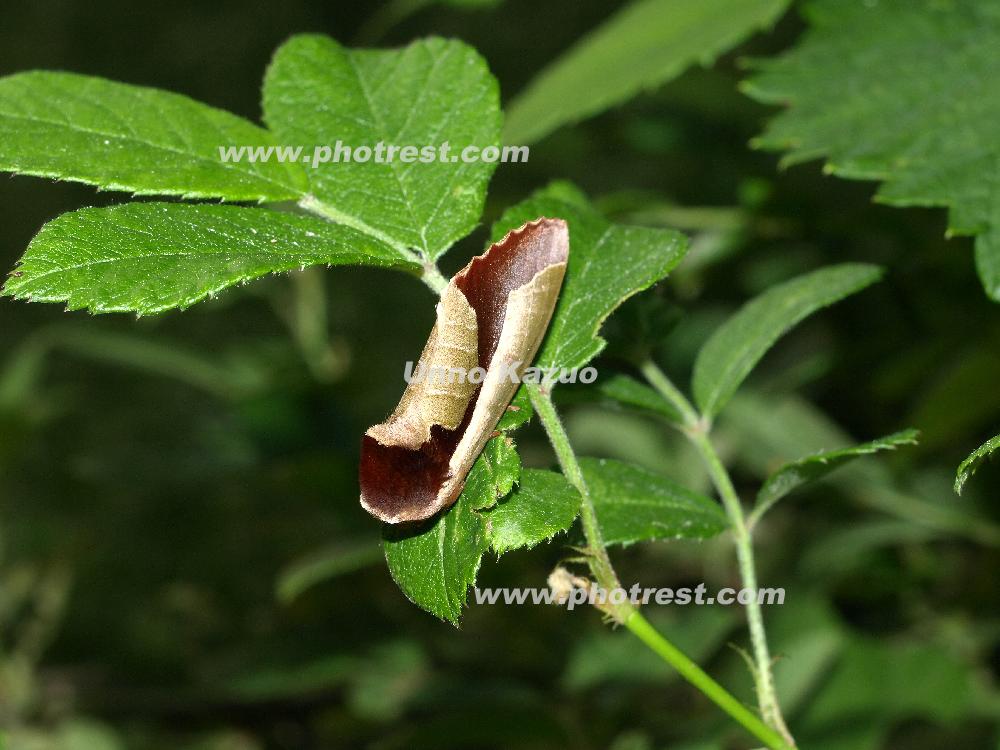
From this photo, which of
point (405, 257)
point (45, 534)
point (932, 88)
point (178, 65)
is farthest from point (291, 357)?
point (178, 65)

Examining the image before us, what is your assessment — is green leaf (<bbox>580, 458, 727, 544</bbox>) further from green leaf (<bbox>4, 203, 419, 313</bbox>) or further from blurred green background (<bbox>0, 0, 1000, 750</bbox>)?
blurred green background (<bbox>0, 0, 1000, 750</bbox>)

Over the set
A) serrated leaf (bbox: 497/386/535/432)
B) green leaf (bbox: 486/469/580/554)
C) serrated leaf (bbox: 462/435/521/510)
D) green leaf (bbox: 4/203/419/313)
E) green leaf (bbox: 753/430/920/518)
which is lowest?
green leaf (bbox: 753/430/920/518)

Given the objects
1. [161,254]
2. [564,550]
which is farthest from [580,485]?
[564,550]

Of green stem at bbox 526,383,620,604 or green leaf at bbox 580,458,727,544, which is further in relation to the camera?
green leaf at bbox 580,458,727,544

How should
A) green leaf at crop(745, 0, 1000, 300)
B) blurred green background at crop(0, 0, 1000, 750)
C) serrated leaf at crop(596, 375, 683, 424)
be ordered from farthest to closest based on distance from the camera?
blurred green background at crop(0, 0, 1000, 750)
green leaf at crop(745, 0, 1000, 300)
serrated leaf at crop(596, 375, 683, 424)

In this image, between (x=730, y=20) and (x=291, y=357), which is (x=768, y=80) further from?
(x=291, y=357)

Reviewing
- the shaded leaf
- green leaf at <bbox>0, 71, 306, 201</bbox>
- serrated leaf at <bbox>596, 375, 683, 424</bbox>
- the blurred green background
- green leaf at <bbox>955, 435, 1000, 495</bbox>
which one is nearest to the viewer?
green leaf at <bbox>955, 435, 1000, 495</bbox>

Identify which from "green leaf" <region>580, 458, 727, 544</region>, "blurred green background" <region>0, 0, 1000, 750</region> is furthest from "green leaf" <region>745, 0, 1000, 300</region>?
"green leaf" <region>580, 458, 727, 544</region>

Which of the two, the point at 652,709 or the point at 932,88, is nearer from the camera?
the point at 932,88
